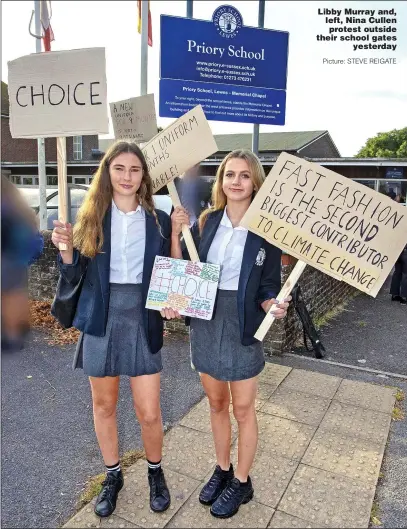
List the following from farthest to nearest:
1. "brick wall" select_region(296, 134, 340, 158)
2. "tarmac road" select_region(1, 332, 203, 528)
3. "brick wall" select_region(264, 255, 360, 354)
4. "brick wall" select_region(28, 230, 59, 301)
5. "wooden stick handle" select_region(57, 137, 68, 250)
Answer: "brick wall" select_region(296, 134, 340, 158) < "brick wall" select_region(28, 230, 59, 301) < "brick wall" select_region(264, 255, 360, 354) < "tarmac road" select_region(1, 332, 203, 528) < "wooden stick handle" select_region(57, 137, 68, 250)

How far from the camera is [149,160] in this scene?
9.04 ft

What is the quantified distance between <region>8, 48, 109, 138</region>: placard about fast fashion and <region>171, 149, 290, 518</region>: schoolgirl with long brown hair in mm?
809

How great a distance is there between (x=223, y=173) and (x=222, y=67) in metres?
4.95

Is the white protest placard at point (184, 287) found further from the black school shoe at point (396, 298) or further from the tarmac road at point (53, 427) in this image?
the black school shoe at point (396, 298)

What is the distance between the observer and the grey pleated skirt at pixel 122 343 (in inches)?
91.9

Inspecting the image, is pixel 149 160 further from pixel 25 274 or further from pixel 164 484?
pixel 164 484

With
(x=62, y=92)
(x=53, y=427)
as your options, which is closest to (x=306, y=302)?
(x=53, y=427)

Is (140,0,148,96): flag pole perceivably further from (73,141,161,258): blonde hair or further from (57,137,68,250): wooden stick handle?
(73,141,161,258): blonde hair

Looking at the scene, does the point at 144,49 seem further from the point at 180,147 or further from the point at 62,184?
the point at 62,184

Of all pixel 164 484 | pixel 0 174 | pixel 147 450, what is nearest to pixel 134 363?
pixel 147 450

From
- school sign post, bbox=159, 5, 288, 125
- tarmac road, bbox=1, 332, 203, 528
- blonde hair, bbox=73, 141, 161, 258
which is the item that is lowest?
tarmac road, bbox=1, 332, 203, 528

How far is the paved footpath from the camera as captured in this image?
2508 mm

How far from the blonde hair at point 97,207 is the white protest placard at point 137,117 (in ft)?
4.48

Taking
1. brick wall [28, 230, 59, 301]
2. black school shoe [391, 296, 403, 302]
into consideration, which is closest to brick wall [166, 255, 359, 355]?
black school shoe [391, 296, 403, 302]
